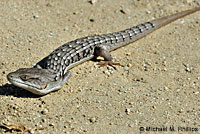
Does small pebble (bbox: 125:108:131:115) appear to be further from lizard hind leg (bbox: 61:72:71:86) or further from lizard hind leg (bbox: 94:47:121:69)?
lizard hind leg (bbox: 94:47:121:69)

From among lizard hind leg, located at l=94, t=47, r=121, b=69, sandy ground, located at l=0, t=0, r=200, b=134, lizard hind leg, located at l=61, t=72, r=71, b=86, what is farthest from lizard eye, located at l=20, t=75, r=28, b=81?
lizard hind leg, located at l=94, t=47, r=121, b=69

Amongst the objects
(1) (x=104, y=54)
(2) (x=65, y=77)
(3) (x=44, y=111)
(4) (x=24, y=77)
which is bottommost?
(3) (x=44, y=111)

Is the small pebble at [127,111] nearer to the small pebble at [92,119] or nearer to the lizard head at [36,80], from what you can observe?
the small pebble at [92,119]

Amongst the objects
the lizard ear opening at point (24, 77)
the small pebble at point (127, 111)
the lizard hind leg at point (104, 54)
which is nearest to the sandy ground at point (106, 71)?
the small pebble at point (127, 111)

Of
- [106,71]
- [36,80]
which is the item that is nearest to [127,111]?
[106,71]

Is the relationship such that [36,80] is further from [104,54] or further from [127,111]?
[104,54]

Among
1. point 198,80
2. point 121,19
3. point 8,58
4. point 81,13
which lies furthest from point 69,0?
point 198,80

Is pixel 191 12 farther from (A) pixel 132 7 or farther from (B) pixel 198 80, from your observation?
(B) pixel 198 80
